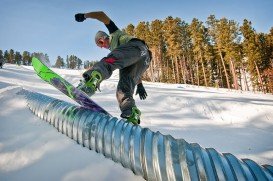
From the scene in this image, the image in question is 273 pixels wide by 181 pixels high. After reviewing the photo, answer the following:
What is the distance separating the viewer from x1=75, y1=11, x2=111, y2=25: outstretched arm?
3.29m

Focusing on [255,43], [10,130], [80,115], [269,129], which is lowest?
[269,129]

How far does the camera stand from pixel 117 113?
199 inches

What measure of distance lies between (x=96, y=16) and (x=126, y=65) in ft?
2.99

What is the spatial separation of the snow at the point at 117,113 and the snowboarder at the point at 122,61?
737 millimetres

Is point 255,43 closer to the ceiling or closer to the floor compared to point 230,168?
closer to the ceiling

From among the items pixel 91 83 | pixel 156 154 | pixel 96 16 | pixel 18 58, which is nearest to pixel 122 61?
pixel 91 83

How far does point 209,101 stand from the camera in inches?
243

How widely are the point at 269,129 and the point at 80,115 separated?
10.9 ft

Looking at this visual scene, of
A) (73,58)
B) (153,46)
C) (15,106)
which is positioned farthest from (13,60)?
(15,106)

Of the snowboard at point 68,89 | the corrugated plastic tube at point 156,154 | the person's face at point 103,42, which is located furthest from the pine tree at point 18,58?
the corrugated plastic tube at point 156,154

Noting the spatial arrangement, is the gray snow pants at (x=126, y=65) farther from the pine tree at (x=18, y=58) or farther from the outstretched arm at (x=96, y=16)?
the pine tree at (x=18, y=58)

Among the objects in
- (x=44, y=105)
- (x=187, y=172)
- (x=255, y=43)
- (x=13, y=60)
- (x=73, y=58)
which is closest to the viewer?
(x=187, y=172)

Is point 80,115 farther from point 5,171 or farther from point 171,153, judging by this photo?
point 171,153

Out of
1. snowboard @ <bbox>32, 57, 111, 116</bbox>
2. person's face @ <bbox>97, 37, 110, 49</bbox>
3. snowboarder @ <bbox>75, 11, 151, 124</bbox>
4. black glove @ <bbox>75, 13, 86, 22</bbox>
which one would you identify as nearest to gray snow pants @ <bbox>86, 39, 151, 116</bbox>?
snowboarder @ <bbox>75, 11, 151, 124</bbox>
